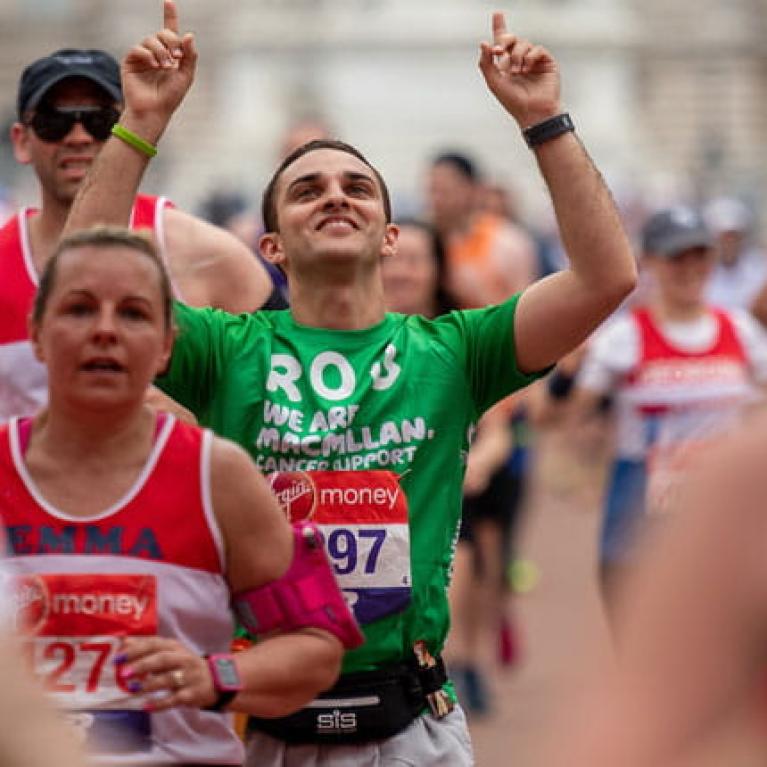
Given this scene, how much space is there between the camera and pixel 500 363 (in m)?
5.11

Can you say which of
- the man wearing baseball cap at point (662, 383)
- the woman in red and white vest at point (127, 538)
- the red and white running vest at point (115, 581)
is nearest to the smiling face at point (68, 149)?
the woman in red and white vest at point (127, 538)

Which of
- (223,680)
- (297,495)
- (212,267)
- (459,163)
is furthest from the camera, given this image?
(459,163)

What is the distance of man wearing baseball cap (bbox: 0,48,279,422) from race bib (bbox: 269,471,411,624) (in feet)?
3.12

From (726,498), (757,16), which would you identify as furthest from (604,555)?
(757,16)

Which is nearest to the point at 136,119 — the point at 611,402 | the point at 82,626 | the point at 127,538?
the point at 127,538

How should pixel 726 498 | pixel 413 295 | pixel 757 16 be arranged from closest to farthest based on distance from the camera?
1. pixel 726 498
2. pixel 413 295
3. pixel 757 16

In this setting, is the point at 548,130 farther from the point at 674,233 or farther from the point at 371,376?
the point at 674,233

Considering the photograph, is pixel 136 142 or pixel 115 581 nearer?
pixel 115 581

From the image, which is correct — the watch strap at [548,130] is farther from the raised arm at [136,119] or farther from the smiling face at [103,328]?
the smiling face at [103,328]

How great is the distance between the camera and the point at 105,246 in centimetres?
430

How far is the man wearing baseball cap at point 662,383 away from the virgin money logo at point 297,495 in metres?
4.02

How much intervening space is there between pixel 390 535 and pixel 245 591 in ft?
2.62

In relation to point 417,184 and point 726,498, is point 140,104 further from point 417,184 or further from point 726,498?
point 417,184

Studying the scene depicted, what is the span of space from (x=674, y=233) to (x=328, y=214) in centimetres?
510
